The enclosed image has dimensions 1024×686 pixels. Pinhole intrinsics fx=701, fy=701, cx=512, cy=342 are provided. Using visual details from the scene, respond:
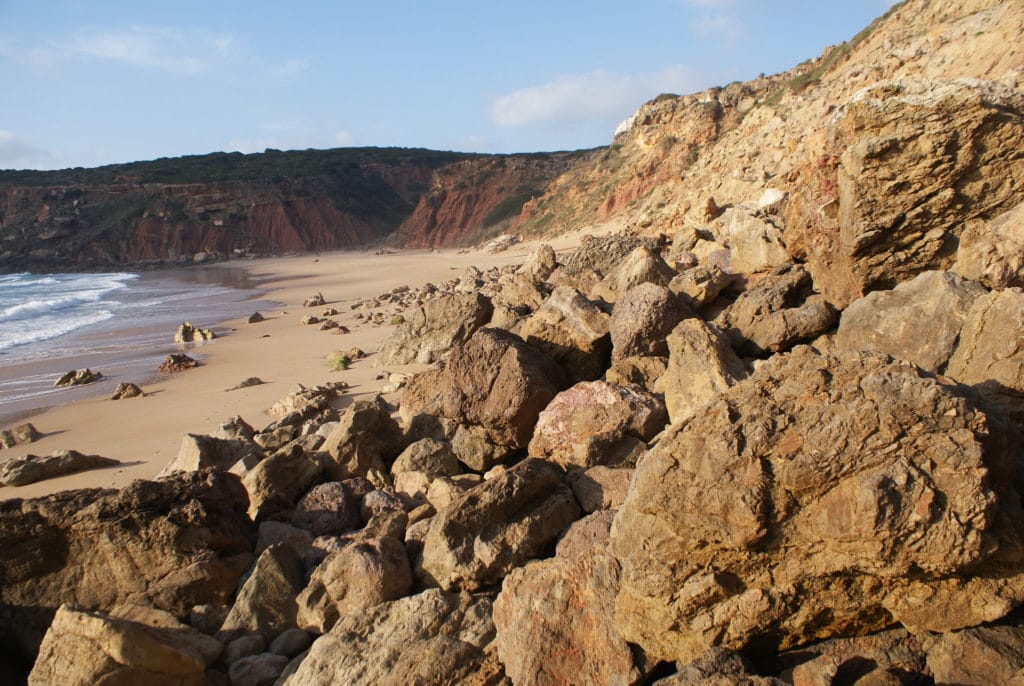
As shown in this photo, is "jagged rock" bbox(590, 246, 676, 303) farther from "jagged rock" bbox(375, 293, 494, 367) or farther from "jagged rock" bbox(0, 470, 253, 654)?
"jagged rock" bbox(0, 470, 253, 654)

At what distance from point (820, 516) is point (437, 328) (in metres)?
6.69

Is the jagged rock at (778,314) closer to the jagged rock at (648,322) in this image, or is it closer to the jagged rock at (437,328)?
the jagged rock at (648,322)

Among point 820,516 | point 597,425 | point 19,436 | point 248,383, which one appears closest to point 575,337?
point 597,425

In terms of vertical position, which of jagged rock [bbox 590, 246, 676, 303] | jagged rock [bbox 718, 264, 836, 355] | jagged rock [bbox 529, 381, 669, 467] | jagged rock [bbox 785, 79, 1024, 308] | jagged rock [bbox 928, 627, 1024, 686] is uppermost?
jagged rock [bbox 785, 79, 1024, 308]

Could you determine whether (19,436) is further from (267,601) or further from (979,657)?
(979,657)

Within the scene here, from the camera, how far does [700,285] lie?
19.7 ft

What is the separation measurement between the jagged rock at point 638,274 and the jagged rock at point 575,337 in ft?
2.23

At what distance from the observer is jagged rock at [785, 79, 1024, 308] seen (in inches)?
179

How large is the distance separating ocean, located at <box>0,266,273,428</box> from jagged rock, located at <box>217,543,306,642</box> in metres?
7.29

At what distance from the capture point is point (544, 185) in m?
50.8

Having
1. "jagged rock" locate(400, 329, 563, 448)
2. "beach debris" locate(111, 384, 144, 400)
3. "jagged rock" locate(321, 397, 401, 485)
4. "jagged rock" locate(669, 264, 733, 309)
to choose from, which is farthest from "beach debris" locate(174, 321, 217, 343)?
"jagged rock" locate(669, 264, 733, 309)

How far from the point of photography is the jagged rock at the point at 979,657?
2279 mm

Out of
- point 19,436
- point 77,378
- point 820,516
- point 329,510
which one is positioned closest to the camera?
point 820,516

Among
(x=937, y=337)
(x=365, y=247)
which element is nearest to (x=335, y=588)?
(x=937, y=337)
